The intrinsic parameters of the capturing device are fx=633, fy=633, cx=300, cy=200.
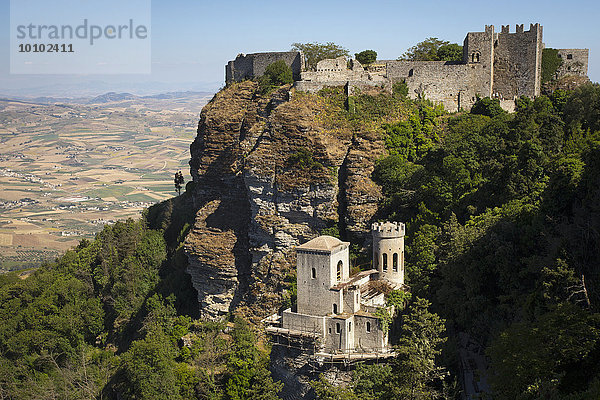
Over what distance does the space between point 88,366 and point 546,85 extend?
4568 centimetres

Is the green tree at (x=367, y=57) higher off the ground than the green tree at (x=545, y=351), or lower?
higher

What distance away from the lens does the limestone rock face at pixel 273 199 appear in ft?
157

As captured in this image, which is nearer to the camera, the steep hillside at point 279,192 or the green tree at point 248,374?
the green tree at point 248,374

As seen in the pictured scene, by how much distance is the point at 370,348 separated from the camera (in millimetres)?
35312

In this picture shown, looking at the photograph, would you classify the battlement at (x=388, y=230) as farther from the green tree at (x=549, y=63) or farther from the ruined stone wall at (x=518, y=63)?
the green tree at (x=549, y=63)

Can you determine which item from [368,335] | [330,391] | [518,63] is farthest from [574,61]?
[330,391]

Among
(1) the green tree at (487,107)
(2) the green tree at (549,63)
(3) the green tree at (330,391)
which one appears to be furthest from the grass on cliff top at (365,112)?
(3) the green tree at (330,391)

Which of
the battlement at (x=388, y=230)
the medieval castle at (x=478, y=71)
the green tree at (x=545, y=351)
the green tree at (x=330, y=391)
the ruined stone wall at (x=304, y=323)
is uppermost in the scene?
the medieval castle at (x=478, y=71)

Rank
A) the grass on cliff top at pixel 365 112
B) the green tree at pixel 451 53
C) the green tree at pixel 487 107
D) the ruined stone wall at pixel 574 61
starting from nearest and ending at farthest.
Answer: the grass on cliff top at pixel 365 112 < the green tree at pixel 487 107 < the ruined stone wall at pixel 574 61 < the green tree at pixel 451 53

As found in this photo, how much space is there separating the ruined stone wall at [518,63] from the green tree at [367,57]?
11252mm

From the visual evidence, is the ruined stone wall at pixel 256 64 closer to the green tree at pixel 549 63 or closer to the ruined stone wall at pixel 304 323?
the green tree at pixel 549 63

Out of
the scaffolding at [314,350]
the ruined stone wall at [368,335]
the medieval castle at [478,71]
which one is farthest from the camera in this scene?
the medieval castle at [478,71]

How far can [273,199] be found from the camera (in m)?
49.6

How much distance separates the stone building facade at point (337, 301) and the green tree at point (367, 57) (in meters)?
25.0
